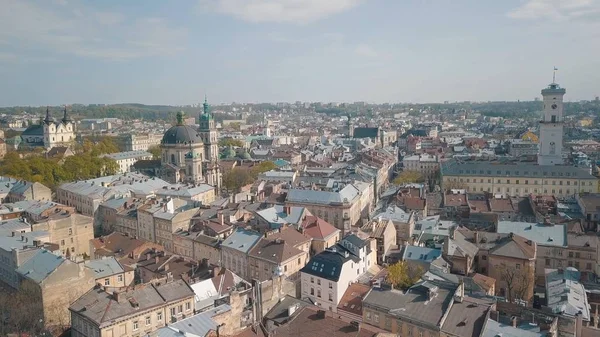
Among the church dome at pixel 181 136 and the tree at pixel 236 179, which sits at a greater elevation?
the church dome at pixel 181 136

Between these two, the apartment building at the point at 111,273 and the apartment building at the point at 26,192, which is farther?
the apartment building at the point at 26,192

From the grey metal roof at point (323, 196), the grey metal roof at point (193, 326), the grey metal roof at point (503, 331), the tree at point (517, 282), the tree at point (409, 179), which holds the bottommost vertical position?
the tree at point (517, 282)

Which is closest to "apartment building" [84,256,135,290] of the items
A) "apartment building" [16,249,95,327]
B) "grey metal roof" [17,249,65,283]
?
"apartment building" [16,249,95,327]

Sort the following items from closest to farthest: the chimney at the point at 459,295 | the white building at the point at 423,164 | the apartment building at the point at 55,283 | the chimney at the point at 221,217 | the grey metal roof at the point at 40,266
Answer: the chimney at the point at 459,295
the apartment building at the point at 55,283
the grey metal roof at the point at 40,266
the chimney at the point at 221,217
the white building at the point at 423,164

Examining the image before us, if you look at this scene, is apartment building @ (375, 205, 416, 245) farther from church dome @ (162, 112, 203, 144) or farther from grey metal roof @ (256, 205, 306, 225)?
church dome @ (162, 112, 203, 144)

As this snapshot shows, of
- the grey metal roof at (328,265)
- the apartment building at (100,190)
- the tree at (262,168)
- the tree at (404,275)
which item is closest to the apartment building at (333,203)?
the tree at (404,275)

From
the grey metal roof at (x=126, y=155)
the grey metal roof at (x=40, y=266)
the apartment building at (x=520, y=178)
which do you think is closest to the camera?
the grey metal roof at (x=40, y=266)

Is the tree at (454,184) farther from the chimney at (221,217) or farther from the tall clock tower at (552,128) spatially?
the chimney at (221,217)

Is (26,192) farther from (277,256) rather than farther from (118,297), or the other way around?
(118,297)

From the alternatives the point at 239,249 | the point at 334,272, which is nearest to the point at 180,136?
the point at 239,249
